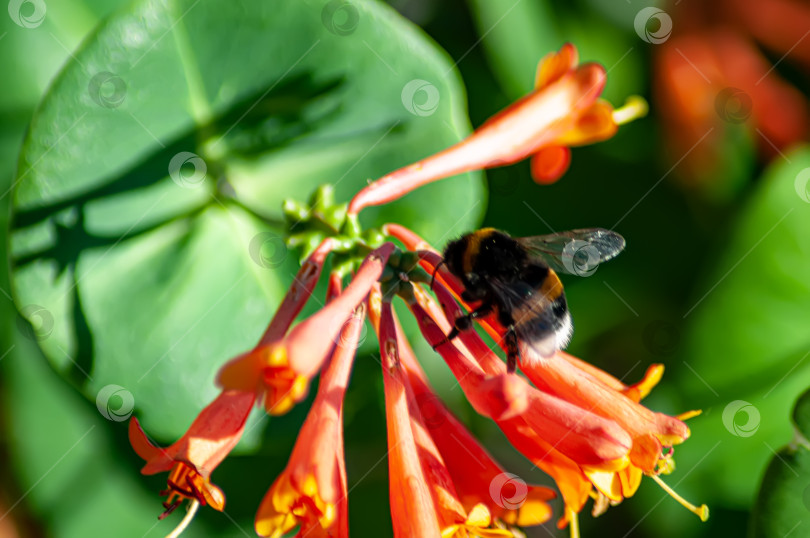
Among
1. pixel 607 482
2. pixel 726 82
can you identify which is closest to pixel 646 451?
pixel 607 482

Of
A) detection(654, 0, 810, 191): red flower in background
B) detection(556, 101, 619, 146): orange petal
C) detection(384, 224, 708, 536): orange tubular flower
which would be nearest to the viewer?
detection(384, 224, 708, 536): orange tubular flower

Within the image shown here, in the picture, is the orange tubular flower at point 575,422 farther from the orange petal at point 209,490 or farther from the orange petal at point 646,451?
the orange petal at point 209,490

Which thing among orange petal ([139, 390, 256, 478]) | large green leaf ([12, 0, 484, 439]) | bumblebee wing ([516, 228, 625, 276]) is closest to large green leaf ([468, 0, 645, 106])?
large green leaf ([12, 0, 484, 439])

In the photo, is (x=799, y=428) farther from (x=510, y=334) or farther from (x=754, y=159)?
(x=754, y=159)

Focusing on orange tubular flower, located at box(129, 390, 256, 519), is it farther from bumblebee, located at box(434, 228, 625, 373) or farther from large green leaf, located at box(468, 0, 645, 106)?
large green leaf, located at box(468, 0, 645, 106)

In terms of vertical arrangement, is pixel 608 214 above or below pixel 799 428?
above

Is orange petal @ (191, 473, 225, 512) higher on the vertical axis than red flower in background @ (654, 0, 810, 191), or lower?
higher

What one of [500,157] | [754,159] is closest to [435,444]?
[500,157]
